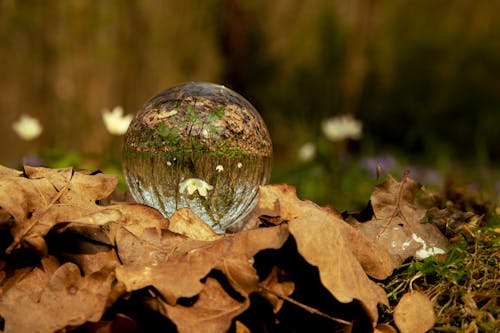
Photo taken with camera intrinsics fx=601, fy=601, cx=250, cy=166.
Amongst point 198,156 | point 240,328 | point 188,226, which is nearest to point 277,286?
point 240,328

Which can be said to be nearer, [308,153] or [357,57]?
[308,153]

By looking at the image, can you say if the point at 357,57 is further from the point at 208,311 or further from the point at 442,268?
the point at 208,311

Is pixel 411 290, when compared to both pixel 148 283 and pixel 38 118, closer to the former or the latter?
pixel 148 283

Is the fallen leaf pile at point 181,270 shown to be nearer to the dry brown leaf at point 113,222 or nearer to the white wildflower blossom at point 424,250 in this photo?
the dry brown leaf at point 113,222

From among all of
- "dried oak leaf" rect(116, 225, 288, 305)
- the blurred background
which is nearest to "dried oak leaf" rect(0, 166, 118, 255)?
"dried oak leaf" rect(116, 225, 288, 305)

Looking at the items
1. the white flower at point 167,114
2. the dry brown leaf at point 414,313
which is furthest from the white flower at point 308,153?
the dry brown leaf at point 414,313

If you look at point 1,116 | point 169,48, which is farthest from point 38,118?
point 169,48

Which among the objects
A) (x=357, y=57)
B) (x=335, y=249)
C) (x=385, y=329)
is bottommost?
(x=357, y=57)

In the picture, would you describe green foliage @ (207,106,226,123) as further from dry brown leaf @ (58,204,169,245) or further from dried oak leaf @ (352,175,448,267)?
dried oak leaf @ (352,175,448,267)
